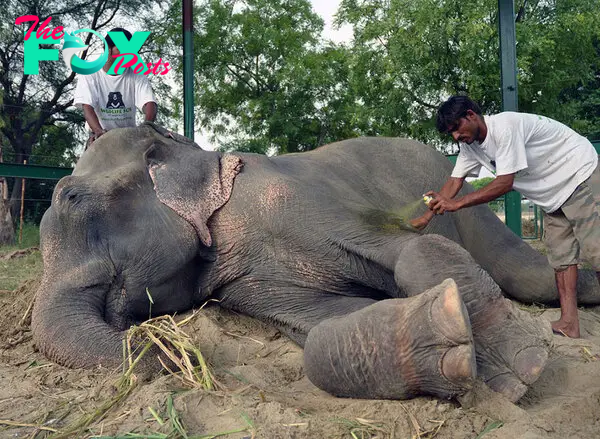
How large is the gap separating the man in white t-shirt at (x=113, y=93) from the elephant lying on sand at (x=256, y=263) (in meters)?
1.60

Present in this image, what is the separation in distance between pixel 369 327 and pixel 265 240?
1032 millimetres

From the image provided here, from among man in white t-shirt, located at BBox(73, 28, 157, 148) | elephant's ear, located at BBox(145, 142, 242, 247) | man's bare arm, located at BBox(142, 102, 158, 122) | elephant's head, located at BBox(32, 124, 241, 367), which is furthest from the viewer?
man in white t-shirt, located at BBox(73, 28, 157, 148)

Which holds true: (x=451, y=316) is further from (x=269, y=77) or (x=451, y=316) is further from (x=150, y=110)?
(x=269, y=77)

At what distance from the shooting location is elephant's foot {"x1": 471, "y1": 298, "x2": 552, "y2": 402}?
84.4 inches

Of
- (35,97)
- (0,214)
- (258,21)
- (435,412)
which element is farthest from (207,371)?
(258,21)

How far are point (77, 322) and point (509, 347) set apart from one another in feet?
5.65

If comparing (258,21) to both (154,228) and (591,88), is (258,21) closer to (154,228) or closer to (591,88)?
(591,88)

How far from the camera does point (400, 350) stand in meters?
2.03

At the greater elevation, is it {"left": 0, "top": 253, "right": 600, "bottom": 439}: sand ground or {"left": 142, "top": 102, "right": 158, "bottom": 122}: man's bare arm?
{"left": 142, "top": 102, "right": 158, "bottom": 122}: man's bare arm

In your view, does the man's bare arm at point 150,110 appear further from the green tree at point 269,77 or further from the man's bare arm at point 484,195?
the green tree at point 269,77

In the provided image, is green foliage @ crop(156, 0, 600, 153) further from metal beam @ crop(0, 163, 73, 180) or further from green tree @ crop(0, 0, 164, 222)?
metal beam @ crop(0, 163, 73, 180)

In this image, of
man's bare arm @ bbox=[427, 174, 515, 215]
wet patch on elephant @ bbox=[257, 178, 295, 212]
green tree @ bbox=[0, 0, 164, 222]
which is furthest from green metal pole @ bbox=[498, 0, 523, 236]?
green tree @ bbox=[0, 0, 164, 222]

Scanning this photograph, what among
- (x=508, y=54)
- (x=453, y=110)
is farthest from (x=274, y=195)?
(x=508, y=54)

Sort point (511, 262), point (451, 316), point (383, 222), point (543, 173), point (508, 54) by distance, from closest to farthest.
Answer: point (451, 316), point (383, 222), point (543, 173), point (511, 262), point (508, 54)
